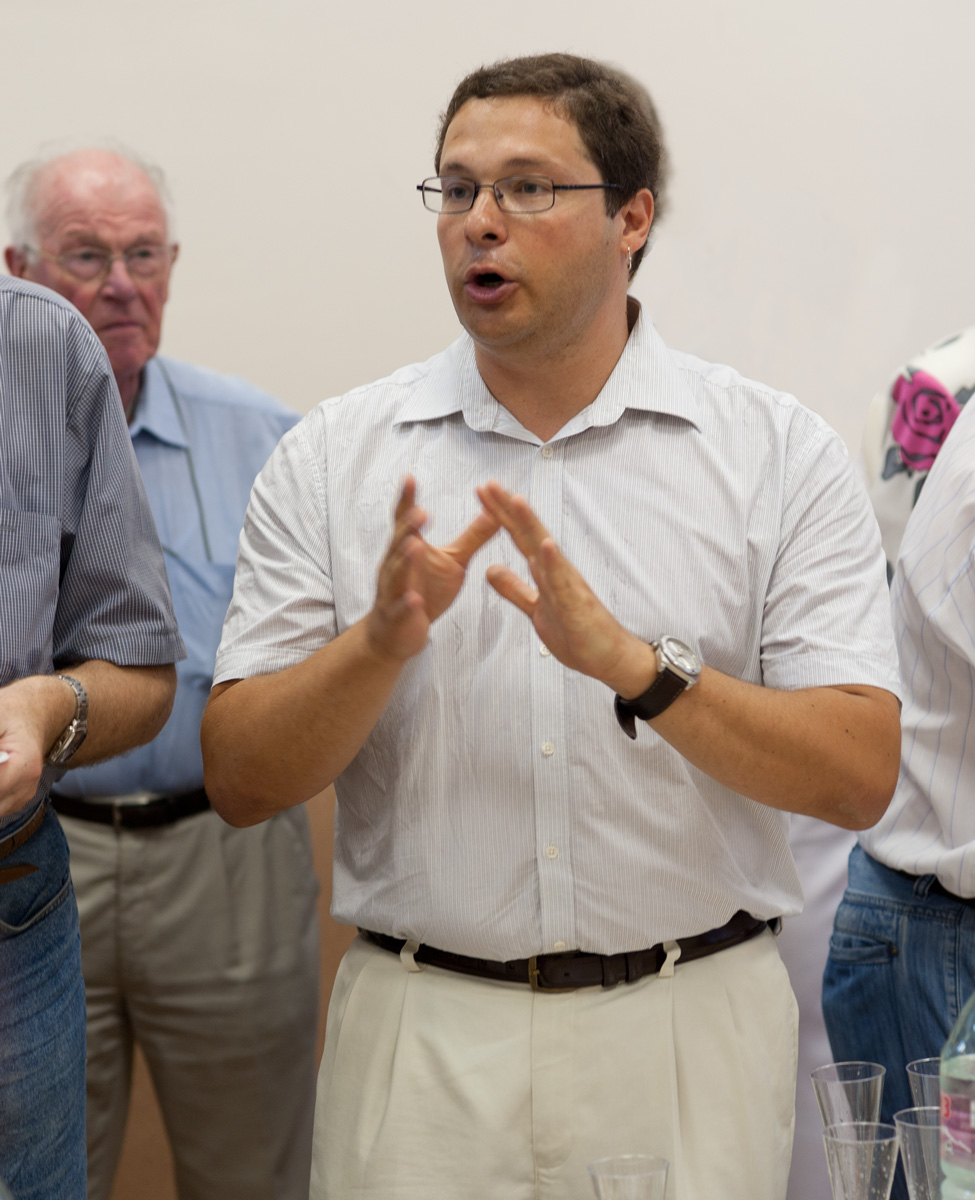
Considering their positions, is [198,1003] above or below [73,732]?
below

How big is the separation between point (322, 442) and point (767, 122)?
160 cm

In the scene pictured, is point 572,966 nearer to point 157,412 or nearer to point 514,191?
point 514,191

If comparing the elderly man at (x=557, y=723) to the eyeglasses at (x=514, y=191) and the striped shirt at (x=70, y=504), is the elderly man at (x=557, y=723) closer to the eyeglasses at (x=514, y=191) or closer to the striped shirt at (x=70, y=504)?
the eyeglasses at (x=514, y=191)

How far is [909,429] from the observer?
7.22ft

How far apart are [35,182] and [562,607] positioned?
1634 millimetres

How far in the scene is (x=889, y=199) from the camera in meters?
2.75

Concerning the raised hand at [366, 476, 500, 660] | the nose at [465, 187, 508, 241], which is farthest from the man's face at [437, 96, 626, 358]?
the raised hand at [366, 476, 500, 660]

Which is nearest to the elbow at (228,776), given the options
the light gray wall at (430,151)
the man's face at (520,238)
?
the man's face at (520,238)

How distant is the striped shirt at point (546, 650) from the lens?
1420mm

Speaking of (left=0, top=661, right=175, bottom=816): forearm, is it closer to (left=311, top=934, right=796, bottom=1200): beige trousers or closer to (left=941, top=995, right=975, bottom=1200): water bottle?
(left=311, top=934, right=796, bottom=1200): beige trousers

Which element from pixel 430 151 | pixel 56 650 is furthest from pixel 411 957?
pixel 430 151

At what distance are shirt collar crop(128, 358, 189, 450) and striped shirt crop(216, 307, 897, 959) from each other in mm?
820

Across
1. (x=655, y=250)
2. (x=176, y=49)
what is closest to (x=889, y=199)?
(x=655, y=250)

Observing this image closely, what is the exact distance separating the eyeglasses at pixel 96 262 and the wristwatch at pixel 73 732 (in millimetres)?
1135
